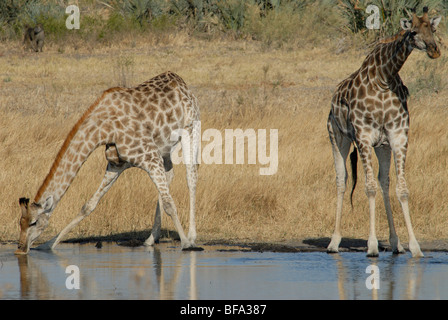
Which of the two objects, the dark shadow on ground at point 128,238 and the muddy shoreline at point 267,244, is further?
the dark shadow on ground at point 128,238

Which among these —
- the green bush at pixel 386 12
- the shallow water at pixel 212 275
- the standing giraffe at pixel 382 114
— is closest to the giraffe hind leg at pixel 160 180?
the shallow water at pixel 212 275

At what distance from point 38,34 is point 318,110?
15.3 meters

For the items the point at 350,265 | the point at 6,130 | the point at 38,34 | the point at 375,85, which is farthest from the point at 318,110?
the point at 38,34

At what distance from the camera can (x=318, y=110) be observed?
52.7 feet

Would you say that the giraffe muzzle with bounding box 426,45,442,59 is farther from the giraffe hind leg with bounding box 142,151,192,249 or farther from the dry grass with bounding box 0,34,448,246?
the giraffe hind leg with bounding box 142,151,192,249

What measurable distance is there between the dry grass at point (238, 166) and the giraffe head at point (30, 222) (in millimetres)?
1134

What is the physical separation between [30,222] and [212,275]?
2.38 m

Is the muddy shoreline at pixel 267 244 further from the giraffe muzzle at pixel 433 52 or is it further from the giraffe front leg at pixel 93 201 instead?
the giraffe muzzle at pixel 433 52

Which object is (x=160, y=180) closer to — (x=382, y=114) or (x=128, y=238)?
(x=128, y=238)

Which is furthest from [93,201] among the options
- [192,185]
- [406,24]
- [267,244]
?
[406,24]

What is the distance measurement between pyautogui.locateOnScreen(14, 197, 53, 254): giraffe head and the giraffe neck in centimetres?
394

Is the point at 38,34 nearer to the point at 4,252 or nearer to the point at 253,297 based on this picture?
the point at 4,252

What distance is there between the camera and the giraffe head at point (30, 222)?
340 inches

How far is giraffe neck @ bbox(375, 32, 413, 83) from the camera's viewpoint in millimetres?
8570
